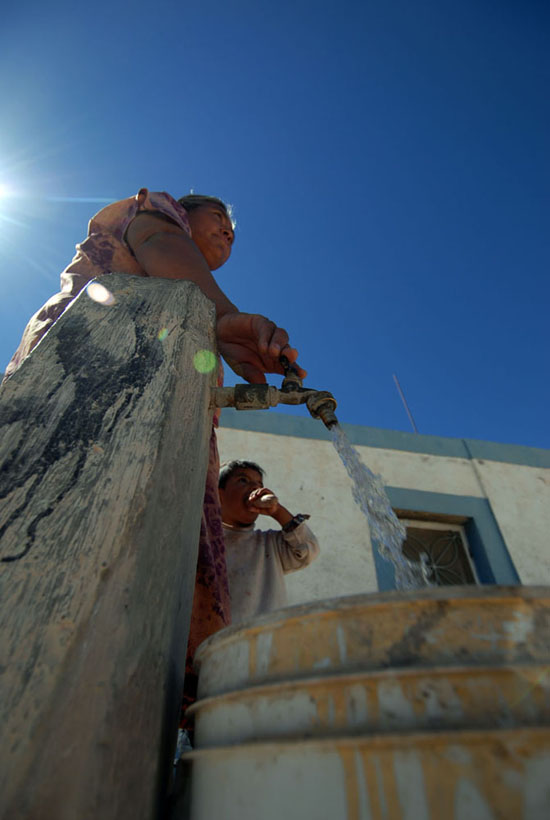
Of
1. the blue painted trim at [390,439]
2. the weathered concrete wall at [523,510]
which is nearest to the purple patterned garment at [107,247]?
the blue painted trim at [390,439]

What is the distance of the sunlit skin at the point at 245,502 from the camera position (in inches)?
104

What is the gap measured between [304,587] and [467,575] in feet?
5.07

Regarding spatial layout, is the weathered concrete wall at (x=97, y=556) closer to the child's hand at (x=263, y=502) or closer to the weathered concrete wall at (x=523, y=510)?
the child's hand at (x=263, y=502)

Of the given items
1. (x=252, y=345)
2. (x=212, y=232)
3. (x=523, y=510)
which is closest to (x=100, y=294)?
(x=252, y=345)

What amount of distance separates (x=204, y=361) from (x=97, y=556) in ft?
1.56

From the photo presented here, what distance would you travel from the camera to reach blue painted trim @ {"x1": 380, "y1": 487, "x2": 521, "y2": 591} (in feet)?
13.3

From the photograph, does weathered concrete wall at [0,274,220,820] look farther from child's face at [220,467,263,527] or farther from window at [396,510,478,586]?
window at [396,510,478,586]

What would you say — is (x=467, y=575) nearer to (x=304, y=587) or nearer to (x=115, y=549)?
(x=304, y=587)

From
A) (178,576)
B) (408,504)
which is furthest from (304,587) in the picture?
(178,576)

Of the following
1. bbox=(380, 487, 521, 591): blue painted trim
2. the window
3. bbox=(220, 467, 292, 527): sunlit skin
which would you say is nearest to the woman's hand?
bbox=(220, 467, 292, 527): sunlit skin

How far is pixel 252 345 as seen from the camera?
119 cm

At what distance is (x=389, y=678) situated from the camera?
0.43 m

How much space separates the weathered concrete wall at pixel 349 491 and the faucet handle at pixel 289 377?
2.87m

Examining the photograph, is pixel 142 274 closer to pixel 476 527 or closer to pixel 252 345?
pixel 252 345
